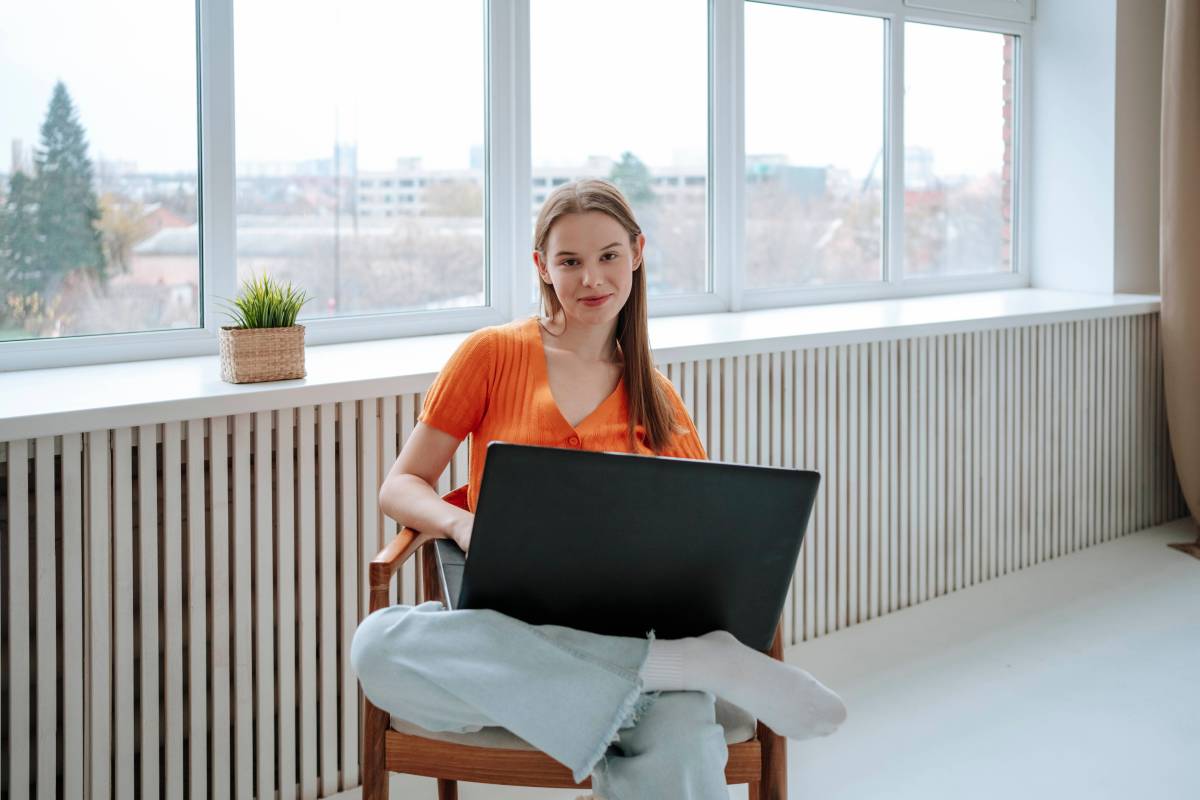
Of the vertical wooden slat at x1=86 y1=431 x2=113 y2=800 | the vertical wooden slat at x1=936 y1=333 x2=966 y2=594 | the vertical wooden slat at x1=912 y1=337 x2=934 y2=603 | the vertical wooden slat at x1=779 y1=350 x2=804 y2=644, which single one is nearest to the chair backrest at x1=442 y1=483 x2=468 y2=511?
the vertical wooden slat at x1=86 y1=431 x2=113 y2=800

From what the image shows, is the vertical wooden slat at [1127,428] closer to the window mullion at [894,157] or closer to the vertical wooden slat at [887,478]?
the window mullion at [894,157]

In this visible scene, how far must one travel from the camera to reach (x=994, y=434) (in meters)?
3.31

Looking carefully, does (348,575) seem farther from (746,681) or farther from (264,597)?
(746,681)

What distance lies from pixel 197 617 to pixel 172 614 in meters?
0.04

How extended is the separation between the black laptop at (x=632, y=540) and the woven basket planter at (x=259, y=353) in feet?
2.44

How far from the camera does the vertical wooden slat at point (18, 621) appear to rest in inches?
67.4

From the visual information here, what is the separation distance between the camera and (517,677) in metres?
1.38

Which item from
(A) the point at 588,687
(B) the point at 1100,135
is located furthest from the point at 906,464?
(A) the point at 588,687

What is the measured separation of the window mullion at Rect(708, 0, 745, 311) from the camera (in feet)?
10.3

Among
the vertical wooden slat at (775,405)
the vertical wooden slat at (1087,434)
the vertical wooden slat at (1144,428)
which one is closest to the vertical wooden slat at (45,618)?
the vertical wooden slat at (775,405)

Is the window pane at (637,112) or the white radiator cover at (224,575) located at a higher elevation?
the window pane at (637,112)

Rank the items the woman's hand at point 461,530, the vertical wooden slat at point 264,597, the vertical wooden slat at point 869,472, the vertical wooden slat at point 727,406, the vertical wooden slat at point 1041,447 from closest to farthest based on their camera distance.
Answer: the woman's hand at point 461,530
the vertical wooden slat at point 264,597
the vertical wooden slat at point 727,406
the vertical wooden slat at point 869,472
the vertical wooden slat at point 1041,447

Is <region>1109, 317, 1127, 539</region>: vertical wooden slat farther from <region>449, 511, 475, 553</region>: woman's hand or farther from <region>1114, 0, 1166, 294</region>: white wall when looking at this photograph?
<region>449, 511, 475, 553</region>: woman's hand

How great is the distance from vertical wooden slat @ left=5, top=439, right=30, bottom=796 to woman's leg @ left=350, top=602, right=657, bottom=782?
63 cm
